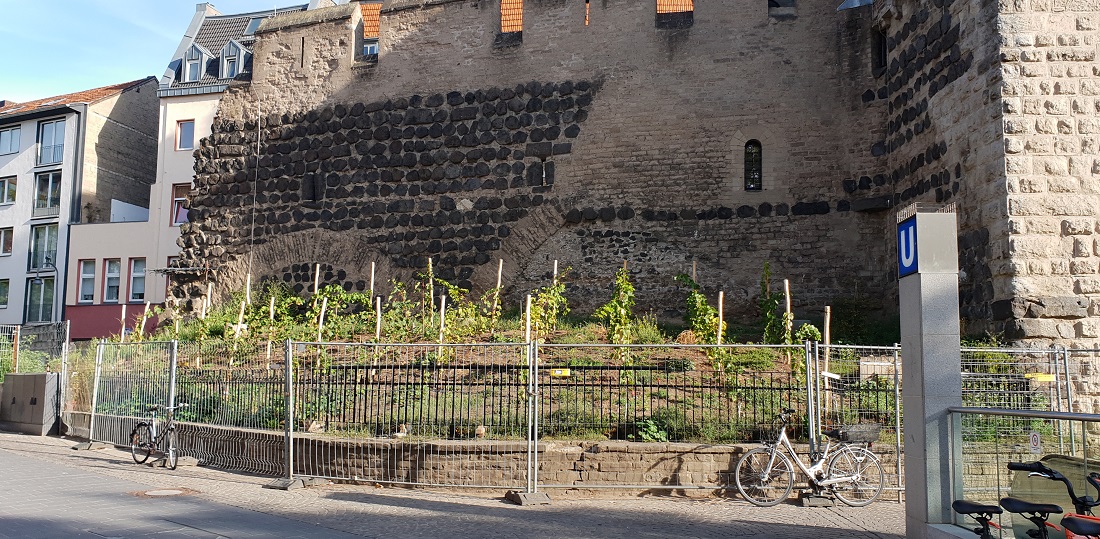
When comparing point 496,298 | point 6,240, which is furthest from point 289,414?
point 6,240

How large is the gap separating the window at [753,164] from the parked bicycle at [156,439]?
10.1m

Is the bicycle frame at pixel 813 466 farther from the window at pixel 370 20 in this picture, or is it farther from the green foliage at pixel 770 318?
the window at pixel 370 20

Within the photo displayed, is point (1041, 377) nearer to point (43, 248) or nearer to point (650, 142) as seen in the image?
point (650, 142)

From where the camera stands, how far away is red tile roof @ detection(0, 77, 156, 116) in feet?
102

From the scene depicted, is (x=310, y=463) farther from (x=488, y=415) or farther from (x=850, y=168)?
(x=850, y=168)

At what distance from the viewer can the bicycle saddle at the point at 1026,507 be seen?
17.0 feet

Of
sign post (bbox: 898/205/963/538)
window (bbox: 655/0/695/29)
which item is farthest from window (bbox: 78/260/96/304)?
sign post (bbox: 898/205/963/538)

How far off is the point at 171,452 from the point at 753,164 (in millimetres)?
10690

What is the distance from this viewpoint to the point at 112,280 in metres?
28.8

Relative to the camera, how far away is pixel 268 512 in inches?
321

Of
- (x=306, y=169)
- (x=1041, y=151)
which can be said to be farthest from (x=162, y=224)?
(x=1041, y=151)

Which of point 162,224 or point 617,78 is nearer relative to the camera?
point 617,78

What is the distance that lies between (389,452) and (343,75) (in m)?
11.5

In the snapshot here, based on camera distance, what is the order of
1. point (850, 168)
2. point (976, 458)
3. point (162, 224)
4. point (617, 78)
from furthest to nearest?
point (162, 224) → point (617, 78) → point (850, 168) → point (976, 458)
